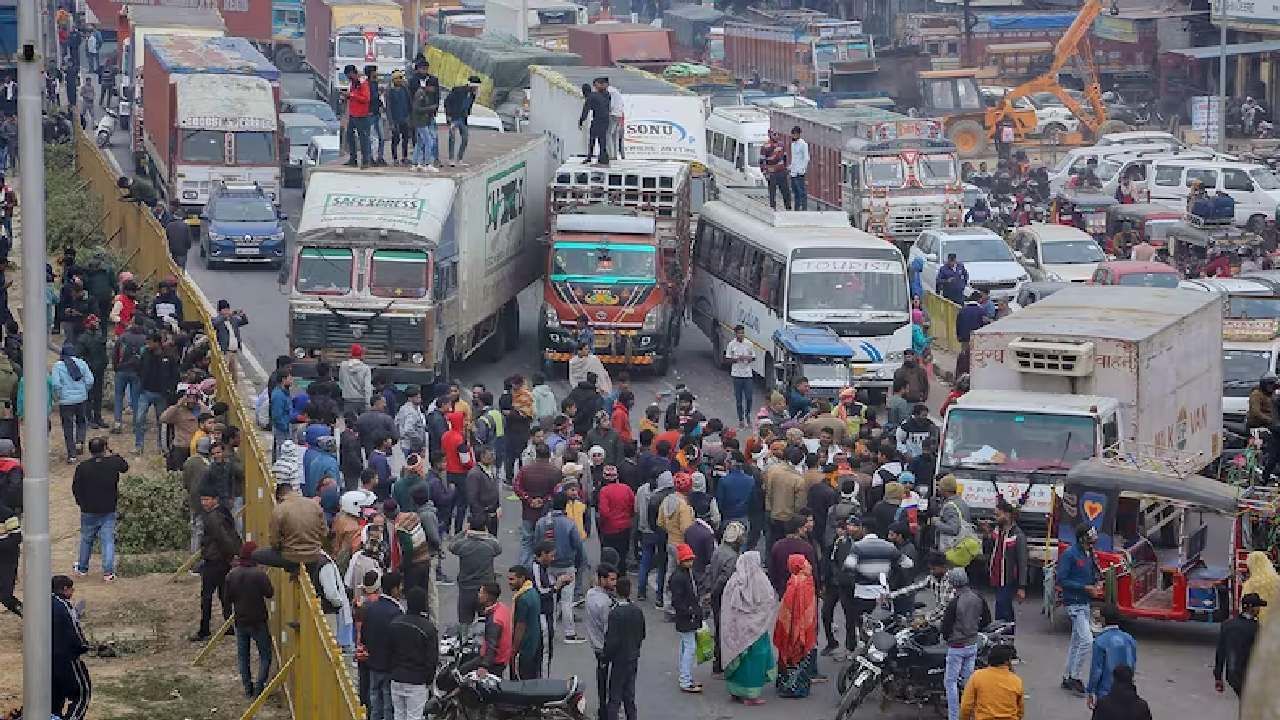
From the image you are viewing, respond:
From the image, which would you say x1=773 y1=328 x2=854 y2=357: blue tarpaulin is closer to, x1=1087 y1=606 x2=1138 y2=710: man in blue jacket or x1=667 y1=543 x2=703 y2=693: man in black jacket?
x1=667 y1=543 x2=703 y2=693: man in black jacket

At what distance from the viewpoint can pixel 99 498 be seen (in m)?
21.8

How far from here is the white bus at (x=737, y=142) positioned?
50.8m

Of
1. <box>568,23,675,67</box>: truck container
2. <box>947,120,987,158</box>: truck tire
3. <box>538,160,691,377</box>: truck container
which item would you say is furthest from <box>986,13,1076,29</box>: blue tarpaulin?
<box>538,160,691,377</box>: truck container

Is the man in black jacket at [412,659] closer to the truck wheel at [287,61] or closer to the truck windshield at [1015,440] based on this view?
the truck windshield at [1015,440]

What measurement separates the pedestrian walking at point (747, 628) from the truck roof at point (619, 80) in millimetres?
25377

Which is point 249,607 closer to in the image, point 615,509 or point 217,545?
point 217,545

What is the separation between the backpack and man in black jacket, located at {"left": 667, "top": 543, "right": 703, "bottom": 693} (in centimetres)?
187

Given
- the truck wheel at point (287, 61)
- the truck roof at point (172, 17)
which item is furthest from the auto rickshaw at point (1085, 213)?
the truck wheel at point (287, 61)

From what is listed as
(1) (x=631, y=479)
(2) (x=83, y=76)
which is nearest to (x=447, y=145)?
(1) (x=631, y=479)

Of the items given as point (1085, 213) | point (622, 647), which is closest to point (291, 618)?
point (622, 647)

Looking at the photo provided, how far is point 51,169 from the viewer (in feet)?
171

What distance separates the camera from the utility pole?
13086 millimetres

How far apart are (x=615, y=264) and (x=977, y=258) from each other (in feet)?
27.8

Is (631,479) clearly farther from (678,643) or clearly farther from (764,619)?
(764,619)
